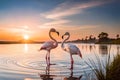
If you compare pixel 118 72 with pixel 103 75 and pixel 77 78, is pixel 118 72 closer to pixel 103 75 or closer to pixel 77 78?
pixel 103 75

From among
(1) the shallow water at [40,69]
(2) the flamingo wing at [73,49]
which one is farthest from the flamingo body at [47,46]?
(2) the flamingo wing at [73,49]

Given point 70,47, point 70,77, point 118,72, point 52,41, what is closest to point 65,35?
point 52,41

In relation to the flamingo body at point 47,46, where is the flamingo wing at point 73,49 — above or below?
below

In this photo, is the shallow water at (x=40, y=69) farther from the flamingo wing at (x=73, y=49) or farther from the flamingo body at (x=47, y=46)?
the flamingo body at (x=47, y=46)

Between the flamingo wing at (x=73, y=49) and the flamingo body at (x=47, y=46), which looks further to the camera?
the flamingo body at (x=47, y=46)

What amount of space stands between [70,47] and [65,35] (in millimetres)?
2589

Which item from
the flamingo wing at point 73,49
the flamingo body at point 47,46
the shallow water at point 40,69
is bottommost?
the shallow water at point 40,69

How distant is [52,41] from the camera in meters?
16.3

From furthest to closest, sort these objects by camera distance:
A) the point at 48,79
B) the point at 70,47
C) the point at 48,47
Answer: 1. the point at 48,47
2. the point at 70,47
3. the point at 48,79

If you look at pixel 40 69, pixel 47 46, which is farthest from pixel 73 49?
pixel 40 69

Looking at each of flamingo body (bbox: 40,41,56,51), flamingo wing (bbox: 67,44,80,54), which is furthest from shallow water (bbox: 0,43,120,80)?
flamingo body (bbox: 40,41,56,51)

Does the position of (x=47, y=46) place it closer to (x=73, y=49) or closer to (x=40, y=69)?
(x=73, y=49)

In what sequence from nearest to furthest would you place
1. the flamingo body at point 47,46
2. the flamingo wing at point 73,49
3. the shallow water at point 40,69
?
the shallow water at point 40,69, the flamingo wing at point 73,49, the flamingo body at point 47,46

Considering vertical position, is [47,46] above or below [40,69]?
above
